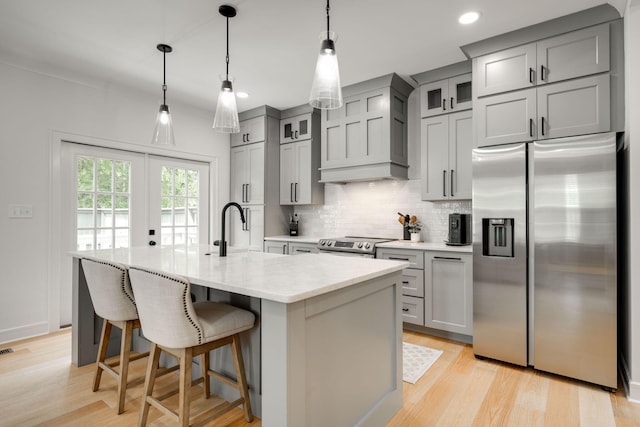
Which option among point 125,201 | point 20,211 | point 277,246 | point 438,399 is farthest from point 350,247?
point 20,211

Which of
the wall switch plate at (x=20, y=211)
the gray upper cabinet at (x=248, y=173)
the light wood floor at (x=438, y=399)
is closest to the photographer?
the light wood floor at (x=438, y=399)

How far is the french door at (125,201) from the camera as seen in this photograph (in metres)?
3.64

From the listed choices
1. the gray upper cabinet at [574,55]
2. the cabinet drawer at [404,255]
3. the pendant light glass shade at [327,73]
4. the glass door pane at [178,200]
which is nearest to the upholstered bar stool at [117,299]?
the pendant light glass shade at [327,73]

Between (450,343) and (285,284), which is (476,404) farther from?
(285,284)

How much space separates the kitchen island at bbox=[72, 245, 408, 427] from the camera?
138 cm

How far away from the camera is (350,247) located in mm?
3764

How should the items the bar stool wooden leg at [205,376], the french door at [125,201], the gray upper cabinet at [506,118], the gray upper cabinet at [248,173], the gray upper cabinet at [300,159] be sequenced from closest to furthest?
the bar stool wooden leg at [205,376]
the gray upper cabinet at [506,118]
the french door at [125,201]
the gray upper cabinet at [300,159]
the gray upper cabinet at [248,173]

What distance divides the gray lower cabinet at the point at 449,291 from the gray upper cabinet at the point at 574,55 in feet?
5.11

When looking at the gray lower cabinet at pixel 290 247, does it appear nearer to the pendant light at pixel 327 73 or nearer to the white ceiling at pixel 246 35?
the white ceiling at pixel 246 35

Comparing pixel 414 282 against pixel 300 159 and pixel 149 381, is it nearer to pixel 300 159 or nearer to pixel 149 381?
pixel 300 159

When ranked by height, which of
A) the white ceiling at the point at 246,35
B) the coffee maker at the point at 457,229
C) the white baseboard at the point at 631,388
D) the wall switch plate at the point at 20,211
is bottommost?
the white baseboard at the point at 631,388

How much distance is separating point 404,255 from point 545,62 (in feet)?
6.44

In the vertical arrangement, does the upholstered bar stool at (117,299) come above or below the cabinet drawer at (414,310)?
above

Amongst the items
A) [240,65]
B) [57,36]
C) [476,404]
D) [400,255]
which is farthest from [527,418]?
[57,36]
